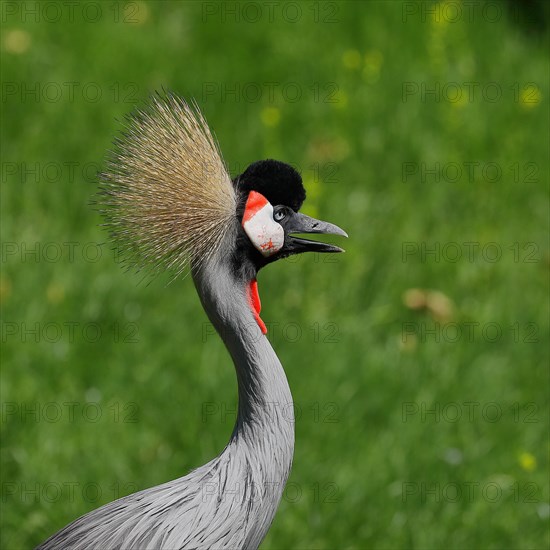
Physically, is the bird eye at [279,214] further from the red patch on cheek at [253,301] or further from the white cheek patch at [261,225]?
the red patch on cheek at [253,301]

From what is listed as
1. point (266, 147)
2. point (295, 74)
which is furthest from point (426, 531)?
point (295, 74)

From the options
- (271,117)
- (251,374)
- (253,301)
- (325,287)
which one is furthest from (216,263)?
(271,117)

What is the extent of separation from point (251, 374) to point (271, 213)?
35 cm

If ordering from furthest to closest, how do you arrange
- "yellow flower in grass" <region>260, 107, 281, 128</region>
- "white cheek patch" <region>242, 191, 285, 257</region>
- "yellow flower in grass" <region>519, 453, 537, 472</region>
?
"yellow flower in grass" <region>260, 107, 281, 128</region>, "yellow flower in grass" <region>519, 453, 537, 472</region>, "white cheek patch" <region>242, 191, 285, 257</region>

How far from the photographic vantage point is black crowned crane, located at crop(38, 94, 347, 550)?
2.21m

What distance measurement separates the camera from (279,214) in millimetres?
2242

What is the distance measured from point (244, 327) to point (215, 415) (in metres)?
1.44

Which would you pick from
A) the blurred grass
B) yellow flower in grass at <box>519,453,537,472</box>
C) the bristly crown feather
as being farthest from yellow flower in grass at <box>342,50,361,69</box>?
the bristly crown feather

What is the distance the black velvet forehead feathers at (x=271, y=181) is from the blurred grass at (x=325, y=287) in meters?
1.42

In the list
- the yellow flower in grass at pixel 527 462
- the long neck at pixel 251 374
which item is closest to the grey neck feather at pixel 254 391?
the long neck at pixel 251 374

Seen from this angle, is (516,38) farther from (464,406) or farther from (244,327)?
(244,327)

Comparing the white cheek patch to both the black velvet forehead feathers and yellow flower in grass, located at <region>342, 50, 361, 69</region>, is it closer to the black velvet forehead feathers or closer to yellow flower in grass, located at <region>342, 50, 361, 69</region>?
the black velvet forehead feathers

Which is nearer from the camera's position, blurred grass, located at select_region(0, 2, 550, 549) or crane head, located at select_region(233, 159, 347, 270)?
crane head, located at select_region(233, 159, 347, 270)

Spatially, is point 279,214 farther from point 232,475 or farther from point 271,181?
point 232,475
